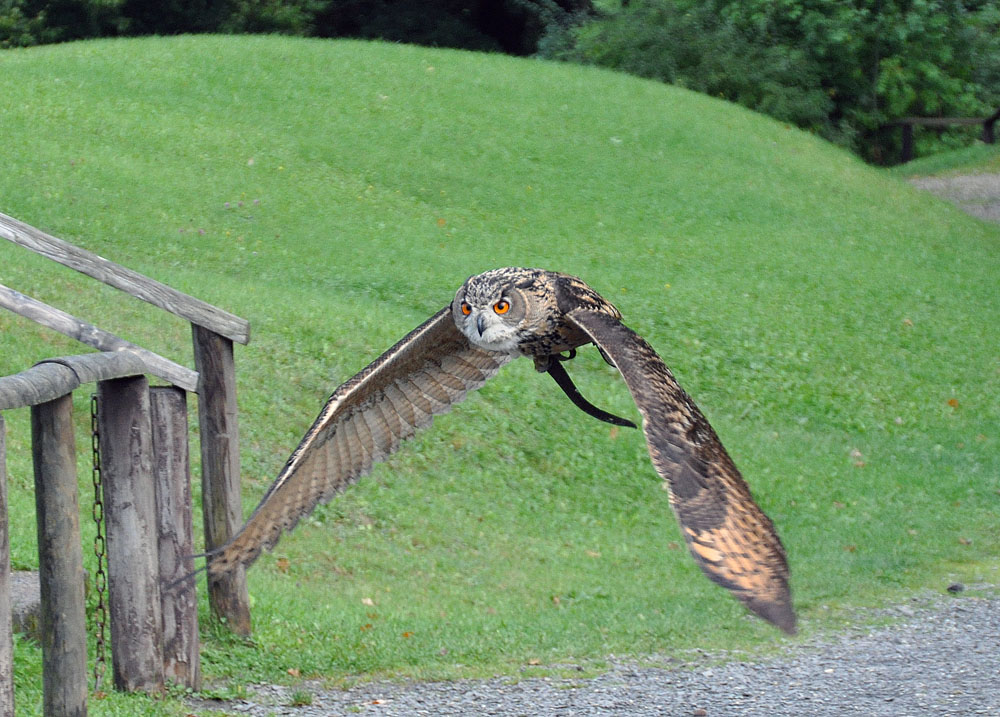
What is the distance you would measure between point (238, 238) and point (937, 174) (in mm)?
15795

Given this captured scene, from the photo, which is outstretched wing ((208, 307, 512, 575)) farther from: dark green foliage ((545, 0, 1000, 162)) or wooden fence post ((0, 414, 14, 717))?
dark green foliage ((545, 0, 1000, 162))

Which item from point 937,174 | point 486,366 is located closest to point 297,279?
point 486,366

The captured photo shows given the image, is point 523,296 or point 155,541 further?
point 155,541

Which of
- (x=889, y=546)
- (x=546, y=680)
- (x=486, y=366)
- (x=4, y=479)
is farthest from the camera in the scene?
(x=889, y=546)

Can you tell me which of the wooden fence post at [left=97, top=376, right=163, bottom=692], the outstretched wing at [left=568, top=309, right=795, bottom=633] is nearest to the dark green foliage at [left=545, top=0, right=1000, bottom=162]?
the wooden fence post at [left=97, top=376, right=163, bottom=692]

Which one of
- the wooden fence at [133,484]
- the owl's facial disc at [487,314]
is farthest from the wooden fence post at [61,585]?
the owl's facial disc at [487,314]

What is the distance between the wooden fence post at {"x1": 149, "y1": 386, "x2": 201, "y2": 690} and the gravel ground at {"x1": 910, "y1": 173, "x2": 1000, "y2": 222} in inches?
690

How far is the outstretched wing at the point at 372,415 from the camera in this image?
394 cm

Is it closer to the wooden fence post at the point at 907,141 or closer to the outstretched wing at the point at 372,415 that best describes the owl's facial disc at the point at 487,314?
the outstretched wing at the point at 372,415

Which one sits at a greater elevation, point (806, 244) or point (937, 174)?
point (937, 174)

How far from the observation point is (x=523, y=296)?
4238 millimetres

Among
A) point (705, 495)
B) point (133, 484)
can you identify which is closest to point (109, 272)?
point (133, 484)

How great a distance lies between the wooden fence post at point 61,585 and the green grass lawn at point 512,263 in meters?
0.66

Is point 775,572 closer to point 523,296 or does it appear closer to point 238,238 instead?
point 523,296
